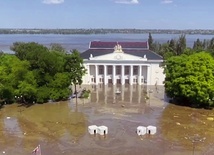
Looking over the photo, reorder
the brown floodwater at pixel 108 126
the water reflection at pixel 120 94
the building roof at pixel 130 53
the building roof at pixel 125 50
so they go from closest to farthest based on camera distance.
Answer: the brown floodwater at pixel 108 126 < the water reflection at pixel 120 94 < the building roof at pixel 130 53 < the building roof at pixel 125 50

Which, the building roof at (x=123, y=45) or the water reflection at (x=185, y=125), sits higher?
the building roof at (x=123, y=45)

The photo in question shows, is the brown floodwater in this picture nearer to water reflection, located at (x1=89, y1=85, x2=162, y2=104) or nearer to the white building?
water reflection, located at (x1=89, y1=85, x2=162, y2=104)

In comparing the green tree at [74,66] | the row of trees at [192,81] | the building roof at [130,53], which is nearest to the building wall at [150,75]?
the building roof at [130,53]

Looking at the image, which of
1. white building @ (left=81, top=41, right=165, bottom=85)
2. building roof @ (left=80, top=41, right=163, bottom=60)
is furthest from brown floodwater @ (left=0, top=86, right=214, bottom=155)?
building roof @ (left=80, top=41, right=163, bottom=60)

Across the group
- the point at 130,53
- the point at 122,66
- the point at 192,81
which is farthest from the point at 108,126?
the point at 130,53

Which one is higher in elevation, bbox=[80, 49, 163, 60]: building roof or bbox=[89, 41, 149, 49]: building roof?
bbox=[89, 41, 149, 49]: building roof

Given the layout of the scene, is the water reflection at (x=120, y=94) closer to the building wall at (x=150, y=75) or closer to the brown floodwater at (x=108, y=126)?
the brown floodwater at (x=108, y=126)

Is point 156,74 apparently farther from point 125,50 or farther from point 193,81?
point 193,81
